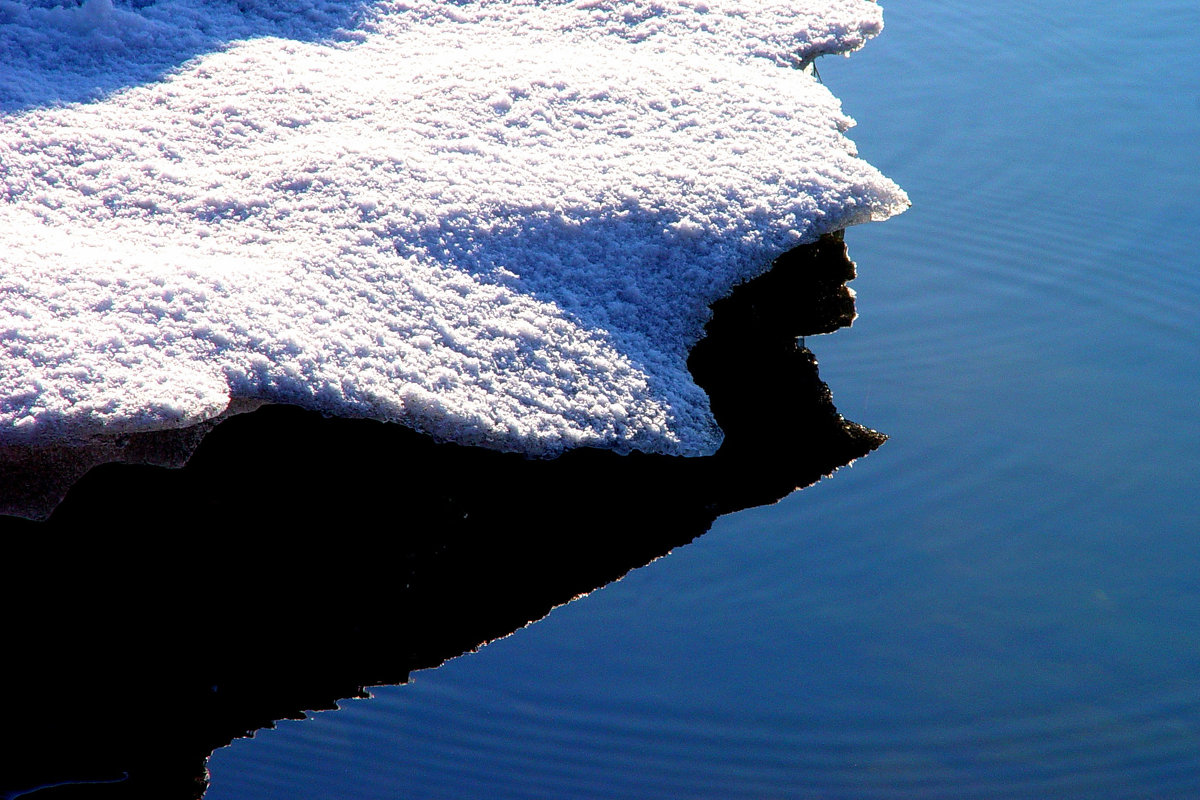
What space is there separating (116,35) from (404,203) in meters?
0.88

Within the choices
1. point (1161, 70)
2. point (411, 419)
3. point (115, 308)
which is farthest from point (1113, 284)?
point (115, 308)

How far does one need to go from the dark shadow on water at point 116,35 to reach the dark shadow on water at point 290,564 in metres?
0.88

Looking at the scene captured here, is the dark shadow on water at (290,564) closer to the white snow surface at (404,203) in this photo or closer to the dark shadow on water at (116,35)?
the white snow surface at (404,203)

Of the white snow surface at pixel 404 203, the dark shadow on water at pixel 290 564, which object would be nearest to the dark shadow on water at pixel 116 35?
the white snow surface at pixel 404 203

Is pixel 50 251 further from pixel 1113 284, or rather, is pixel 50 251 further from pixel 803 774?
pixel 1113 284

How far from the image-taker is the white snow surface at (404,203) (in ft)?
4.60

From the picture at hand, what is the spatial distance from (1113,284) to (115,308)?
168cm

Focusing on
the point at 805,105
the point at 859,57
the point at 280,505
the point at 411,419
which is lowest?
the point at 280,505

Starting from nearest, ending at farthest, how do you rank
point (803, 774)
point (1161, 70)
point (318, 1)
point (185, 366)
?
1. point (803, 774)
2. point (185, 366)
3. point (318, 1)
4. point (1161, 70)

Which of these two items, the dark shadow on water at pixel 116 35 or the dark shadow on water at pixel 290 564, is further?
the dark shadow on water at pixel 116 35

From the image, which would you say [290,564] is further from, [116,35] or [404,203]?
[116,35]

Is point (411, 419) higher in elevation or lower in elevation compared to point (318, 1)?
lower

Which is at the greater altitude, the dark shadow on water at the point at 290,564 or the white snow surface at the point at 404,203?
the white snow surface at the point at 404,203

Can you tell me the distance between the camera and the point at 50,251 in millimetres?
1490
